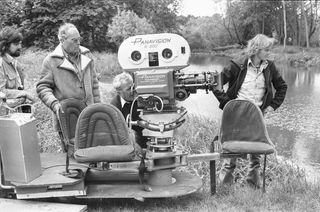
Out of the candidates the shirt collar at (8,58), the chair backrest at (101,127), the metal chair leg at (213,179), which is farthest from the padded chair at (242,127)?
the shirt collar at (8,58)

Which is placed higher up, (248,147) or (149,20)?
(149,20)

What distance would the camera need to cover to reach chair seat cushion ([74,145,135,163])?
13.0 feet

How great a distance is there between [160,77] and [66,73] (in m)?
1.23

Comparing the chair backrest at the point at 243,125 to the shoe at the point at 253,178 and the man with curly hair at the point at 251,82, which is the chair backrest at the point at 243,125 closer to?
the man with curly hair at the point at 251,82

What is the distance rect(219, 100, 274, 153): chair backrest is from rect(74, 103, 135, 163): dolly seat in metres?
1.07

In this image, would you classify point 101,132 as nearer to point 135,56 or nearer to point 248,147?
point 135,56

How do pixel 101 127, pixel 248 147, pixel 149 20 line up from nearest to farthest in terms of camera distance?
pixel 101 127
pixel 248 147
pixel 149 20

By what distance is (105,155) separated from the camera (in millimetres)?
3990

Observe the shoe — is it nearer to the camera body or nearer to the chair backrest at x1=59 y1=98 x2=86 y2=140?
the camera body

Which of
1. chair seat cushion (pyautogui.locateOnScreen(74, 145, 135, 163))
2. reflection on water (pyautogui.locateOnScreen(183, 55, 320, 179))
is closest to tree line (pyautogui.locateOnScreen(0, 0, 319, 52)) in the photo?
reflection on water (pyautogui.locateOnScreen(183, 55, 320, 179))

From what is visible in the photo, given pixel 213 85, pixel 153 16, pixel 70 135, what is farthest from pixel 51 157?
pixel 153 16

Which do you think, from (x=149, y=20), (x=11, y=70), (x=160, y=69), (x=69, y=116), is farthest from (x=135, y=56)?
(x=149, y=20)

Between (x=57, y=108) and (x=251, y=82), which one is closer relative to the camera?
(x=57, y=108)

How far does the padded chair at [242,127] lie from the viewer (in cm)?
453
